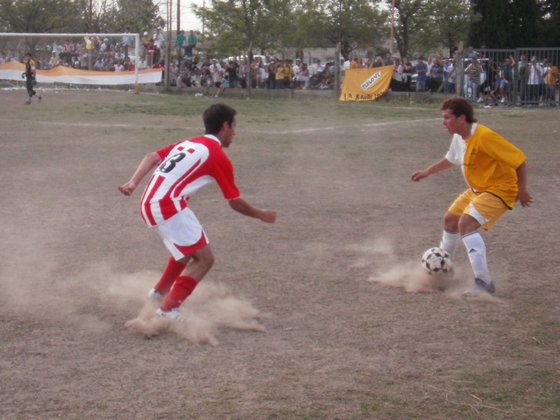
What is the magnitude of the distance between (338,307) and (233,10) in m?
31.2

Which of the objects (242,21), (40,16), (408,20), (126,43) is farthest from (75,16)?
(408,20)

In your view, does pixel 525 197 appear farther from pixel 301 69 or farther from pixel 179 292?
pixel 301 69

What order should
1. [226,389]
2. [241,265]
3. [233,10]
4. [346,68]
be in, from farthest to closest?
[233,10] < [346,68] < [241,265] < [226,389]

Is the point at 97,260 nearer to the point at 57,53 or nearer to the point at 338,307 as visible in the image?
the point at 338,307

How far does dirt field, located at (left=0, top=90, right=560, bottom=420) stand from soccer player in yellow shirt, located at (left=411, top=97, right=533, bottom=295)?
38cm

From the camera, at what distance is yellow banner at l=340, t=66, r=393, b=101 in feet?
96.2

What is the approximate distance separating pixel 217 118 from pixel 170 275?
1.23 m

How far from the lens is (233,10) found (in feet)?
115

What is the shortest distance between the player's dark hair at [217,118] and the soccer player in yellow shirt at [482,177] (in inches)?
72.6

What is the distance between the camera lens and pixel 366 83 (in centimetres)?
2969

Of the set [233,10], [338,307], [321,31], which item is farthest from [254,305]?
[321,31]

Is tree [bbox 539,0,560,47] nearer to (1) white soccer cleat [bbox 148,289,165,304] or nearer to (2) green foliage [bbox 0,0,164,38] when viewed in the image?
(2) green foliage [bbox 0,0,164,38]

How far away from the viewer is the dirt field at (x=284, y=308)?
394 centimetres

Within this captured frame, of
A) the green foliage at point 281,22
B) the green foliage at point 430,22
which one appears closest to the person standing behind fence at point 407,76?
the green foliage at point 281,22
